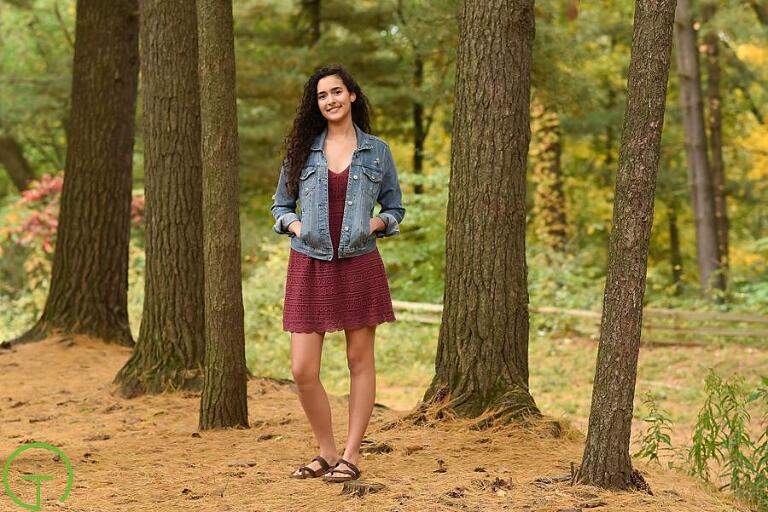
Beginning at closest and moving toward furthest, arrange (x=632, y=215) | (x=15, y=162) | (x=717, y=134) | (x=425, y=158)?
(x=632, y=215) < (x=717, y=134) < (x=15, y=162) < (x=425, y=158)

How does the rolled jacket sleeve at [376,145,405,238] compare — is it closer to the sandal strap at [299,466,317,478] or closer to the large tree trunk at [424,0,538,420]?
the large tree trunk at [424,0,538,420]

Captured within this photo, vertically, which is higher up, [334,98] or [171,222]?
[334,98]

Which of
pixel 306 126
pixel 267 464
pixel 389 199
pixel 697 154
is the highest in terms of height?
pixel 697 154

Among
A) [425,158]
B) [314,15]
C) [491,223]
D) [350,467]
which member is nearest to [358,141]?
[491,223]

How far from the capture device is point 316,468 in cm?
535

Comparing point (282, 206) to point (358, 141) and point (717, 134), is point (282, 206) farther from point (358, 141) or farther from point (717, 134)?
point (717, 134)

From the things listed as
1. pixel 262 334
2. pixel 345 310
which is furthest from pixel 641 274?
pixel 262 334

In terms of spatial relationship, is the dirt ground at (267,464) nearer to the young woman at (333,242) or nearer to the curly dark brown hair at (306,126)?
the young woman at (333,242)

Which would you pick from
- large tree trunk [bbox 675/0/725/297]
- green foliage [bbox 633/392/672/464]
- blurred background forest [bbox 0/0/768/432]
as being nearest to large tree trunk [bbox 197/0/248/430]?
green foliage [bbox 633/392/672/464]

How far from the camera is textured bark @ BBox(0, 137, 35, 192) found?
22.1 meters

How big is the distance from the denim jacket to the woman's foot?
1032mm

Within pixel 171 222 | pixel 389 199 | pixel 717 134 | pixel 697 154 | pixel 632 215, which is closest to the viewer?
pixel 632 215

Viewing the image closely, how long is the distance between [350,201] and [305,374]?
2.80ft

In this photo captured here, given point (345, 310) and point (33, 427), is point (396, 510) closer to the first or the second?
point (345, 310)
